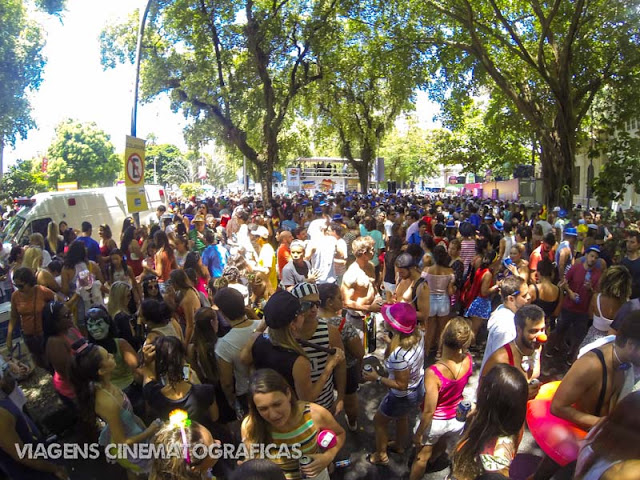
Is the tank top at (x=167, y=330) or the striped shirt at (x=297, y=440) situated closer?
the striped shirt at (x=297, y=440)

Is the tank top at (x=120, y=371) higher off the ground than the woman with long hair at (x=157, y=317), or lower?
lower

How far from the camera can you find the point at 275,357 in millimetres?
3074

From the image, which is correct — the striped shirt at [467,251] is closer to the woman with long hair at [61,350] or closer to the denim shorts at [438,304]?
the denim shorts at [438,304]

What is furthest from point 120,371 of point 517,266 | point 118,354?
point 517,266

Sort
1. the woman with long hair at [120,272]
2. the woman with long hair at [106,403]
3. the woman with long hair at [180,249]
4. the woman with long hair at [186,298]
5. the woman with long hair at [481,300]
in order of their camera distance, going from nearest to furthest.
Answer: the woman with long hair at [106,403]
the woman with long hair at [186,298]
the woman with long hair at [481,300]
the woman with long hair at [120,272]
the woman with long hair at [180,249]

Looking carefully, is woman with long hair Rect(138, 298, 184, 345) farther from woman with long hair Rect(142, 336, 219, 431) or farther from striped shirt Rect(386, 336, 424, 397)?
striped shirt Rect(386, 336, 424, 397)

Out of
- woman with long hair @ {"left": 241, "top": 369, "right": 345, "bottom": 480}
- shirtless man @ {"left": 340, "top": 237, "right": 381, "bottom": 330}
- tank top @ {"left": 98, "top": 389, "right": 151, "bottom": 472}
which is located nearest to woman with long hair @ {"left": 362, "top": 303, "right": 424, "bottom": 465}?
woman with long hair @ {"left": 241, "top": 369, "right": 345, "bottom": 480}

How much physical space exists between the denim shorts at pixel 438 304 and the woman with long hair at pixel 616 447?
3.86 m

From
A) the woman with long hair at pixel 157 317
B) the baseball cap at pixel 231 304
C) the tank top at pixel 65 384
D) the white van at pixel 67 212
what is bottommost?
the tank top at pixel 65 384

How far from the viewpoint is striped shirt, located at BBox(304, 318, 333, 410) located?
3.44 meters

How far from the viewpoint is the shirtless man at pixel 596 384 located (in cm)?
239

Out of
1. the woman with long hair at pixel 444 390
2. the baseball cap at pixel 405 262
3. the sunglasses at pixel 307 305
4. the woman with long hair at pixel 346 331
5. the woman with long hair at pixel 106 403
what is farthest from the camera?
the baseball cap at pixel 405 262

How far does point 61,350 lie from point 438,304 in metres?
4.11

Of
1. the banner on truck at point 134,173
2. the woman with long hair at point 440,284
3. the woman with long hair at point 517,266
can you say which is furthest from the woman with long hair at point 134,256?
the woman with long hair at point 517,266
